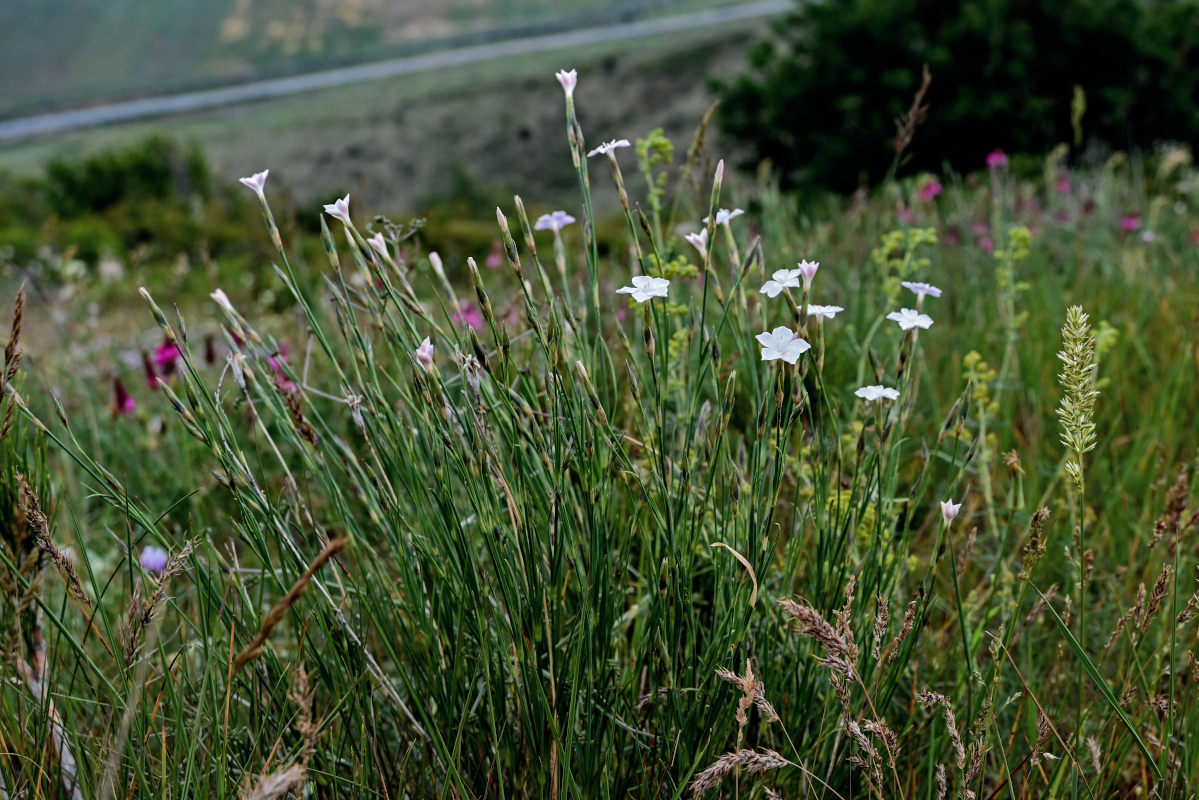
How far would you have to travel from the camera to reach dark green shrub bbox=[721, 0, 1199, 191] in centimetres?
1161

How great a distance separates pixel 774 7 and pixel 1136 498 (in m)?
87.6

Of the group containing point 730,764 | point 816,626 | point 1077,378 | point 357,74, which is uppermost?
point 1077,378

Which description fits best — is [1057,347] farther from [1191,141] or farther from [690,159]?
[1191,141]

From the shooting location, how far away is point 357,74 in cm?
8856

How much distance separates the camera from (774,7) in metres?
79.7

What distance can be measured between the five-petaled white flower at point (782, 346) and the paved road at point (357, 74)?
249ft

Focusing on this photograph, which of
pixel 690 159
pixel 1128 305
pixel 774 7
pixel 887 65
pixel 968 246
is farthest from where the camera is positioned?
pixel 774 7

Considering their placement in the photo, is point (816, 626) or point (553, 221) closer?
point (816, 626)

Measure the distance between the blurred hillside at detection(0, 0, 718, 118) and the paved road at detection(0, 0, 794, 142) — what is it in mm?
33879

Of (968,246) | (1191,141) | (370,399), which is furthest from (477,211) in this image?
(370,399)

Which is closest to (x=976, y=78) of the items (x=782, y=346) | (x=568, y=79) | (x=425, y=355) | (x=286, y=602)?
(x=568, y=79)

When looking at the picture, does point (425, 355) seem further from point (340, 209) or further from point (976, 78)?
point (976, 78)

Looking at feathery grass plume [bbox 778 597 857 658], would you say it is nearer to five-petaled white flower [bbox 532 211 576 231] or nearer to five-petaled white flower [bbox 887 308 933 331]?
five-petaled white flower [bbox 887 308 933 331]

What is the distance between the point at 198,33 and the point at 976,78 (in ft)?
513
